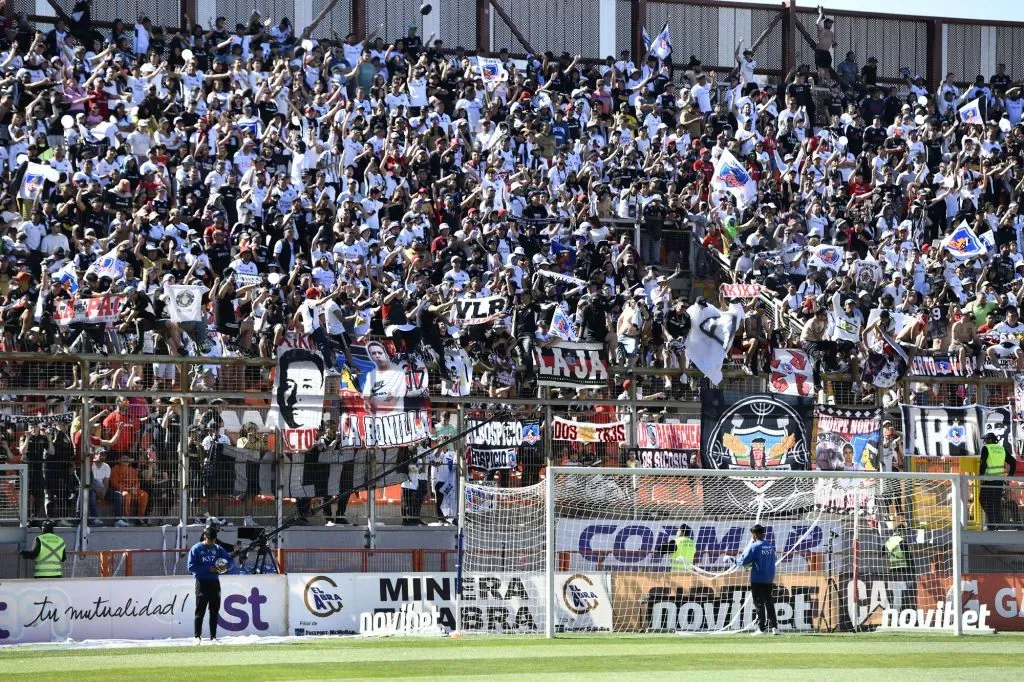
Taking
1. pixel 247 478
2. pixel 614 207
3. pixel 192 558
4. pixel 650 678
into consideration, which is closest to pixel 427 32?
pixel 614 207

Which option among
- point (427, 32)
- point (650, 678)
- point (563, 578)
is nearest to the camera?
point (650, 678)

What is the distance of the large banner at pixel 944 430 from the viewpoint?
75.8 ft

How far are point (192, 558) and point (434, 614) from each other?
3435 mm

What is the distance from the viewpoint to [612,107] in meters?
36.3

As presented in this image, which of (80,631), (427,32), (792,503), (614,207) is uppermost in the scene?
(427,32)

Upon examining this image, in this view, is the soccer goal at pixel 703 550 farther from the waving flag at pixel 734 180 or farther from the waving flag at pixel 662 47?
the waving flag at pixel 662 47

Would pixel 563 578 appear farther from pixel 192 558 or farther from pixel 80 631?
pixel 80 631

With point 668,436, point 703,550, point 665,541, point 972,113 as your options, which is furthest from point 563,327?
point 972,113

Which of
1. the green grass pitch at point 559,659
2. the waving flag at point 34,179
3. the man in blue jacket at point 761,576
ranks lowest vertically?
the green grass pitch at point 559,659

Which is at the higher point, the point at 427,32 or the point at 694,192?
the point at 427,32

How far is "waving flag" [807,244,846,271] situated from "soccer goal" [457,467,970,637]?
32.0 feet

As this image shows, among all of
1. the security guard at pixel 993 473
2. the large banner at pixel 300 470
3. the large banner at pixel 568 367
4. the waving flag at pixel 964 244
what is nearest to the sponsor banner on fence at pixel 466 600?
the large banner at pixel 300 470

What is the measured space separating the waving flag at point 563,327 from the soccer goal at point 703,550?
155 inches

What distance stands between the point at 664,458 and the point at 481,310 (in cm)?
385
